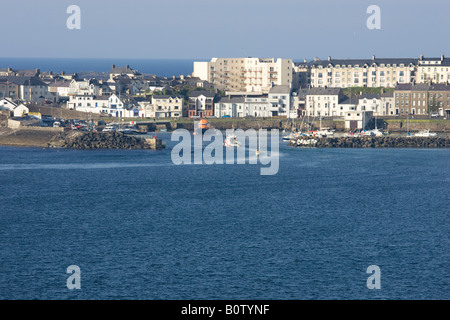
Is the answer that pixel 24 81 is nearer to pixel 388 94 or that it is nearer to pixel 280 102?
pixel 280 102

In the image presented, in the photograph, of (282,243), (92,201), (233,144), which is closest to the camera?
(282,243)

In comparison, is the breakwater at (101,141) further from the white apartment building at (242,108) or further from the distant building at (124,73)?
the distant building at (124,73)

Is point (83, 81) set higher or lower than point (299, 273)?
higher

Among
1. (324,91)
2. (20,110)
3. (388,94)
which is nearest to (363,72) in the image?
(388,94)

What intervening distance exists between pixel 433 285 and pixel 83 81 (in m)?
58.9

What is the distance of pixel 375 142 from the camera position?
Answer: 54312mm

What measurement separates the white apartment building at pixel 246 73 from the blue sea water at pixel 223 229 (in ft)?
107

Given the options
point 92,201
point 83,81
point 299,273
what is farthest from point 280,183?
point 83,81

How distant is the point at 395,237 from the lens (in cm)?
2659

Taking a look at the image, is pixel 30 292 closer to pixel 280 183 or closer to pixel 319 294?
pixel 319 294

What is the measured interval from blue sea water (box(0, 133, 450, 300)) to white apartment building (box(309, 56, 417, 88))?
31.4 m

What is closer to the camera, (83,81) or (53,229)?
(53,229)

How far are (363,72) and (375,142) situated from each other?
75.0 feet

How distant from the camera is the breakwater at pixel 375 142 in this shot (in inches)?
2128
